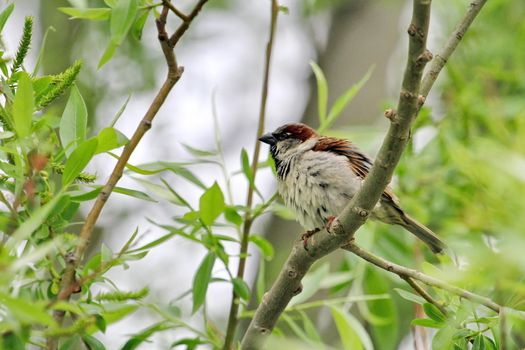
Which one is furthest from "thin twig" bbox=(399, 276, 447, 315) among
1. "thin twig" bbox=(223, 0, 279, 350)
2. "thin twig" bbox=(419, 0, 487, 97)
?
"thin twig" bbox=(223, 0, 279, 350)

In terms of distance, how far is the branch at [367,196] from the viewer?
2.04m

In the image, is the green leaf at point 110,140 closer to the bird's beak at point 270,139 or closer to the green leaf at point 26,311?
the green leaf at point 26,311

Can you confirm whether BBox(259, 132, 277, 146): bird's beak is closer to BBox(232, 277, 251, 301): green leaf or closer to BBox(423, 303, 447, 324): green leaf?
BBox(232, 277, 251, 301): green leaf

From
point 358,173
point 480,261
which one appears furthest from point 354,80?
point 480,261

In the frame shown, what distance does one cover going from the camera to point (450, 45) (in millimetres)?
2287

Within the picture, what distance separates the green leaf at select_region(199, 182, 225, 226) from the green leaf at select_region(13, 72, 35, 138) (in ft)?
2.53

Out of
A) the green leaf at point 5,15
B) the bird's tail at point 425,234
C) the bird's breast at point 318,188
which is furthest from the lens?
the bird's tail at point 425,234

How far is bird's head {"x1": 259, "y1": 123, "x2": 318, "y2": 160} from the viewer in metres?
4.19

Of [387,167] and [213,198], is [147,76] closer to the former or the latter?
[213,198]

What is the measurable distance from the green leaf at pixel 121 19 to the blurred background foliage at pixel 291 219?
318mm

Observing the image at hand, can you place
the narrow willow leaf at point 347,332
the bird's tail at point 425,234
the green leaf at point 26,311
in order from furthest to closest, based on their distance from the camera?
the bird's tail at point 425,234 → the narrow willow leaf at point 347,332 → the green leaf at point 26,311

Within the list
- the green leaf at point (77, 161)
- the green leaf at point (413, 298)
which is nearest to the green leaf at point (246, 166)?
the green leaf at point (413, 298)

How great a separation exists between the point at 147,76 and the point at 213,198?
3601mm

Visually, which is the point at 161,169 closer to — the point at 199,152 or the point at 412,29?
the point at 199,152
